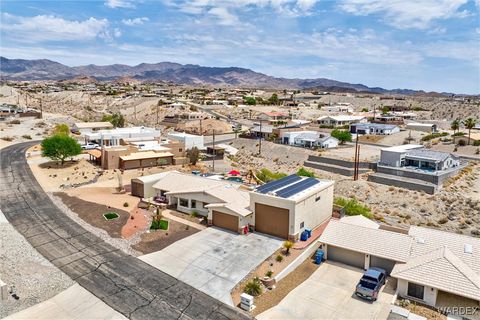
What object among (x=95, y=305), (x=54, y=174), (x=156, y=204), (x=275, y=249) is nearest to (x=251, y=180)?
(x=156, y=204)

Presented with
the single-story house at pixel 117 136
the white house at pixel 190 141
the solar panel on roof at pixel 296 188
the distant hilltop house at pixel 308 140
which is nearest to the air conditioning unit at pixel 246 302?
the solar panel on roof at pixel 296 188

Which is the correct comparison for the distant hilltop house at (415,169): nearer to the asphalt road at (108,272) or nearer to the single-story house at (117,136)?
the asphalt road at (108,272)

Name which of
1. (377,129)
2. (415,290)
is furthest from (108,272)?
(377,129)

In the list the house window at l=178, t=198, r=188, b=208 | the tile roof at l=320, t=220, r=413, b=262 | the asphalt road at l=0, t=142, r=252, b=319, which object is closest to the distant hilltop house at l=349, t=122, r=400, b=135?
the house window at l=178, t=198, r=188, b=208

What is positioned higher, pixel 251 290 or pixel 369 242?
pixel 369 242

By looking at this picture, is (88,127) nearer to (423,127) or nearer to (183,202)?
(183,202)

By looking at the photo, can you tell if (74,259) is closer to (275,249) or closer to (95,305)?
(95,305)
